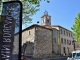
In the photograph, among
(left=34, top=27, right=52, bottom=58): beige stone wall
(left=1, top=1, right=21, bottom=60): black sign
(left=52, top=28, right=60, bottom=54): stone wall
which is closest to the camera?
(left=1, top=1, right=21, bottom=60): black sign

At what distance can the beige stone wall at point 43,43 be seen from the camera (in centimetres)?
3309

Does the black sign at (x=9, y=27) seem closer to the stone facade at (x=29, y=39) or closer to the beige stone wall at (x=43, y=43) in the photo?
the beige stone wall at (x=43, y=43)

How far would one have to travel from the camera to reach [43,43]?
117ft

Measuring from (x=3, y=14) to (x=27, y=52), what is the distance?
3097cm

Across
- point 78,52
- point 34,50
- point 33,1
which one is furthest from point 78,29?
point 33,1

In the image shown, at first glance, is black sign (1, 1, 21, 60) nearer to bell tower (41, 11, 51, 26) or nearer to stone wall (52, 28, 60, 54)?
stone wall (52, 28, 60, 54)

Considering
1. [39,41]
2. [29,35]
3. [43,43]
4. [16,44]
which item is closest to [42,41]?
[43,43]

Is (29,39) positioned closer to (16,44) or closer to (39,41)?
(39,41)

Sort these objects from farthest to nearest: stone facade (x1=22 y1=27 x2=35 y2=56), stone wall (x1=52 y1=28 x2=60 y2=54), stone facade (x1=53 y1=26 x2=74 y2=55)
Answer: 1. stone facade (x1=53 y1=26 x2=74 y2=55)
2. stone wall (x1=52 y1=28 x2=60 y2=54)
3. stone facade (x1=22 y1=27 x2=35 y2=56)

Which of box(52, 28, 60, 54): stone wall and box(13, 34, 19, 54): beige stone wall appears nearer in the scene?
box(13, 34, 19, 54): beige stone wall

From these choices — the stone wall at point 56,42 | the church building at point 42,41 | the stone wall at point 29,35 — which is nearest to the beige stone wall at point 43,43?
the church building at point 42,41

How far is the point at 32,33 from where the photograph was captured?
111 feet

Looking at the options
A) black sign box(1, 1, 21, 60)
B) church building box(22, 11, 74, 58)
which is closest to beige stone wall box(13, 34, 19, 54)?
black sign box(1, 1, 21, 60)

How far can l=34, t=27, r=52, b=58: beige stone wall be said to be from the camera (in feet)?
109
